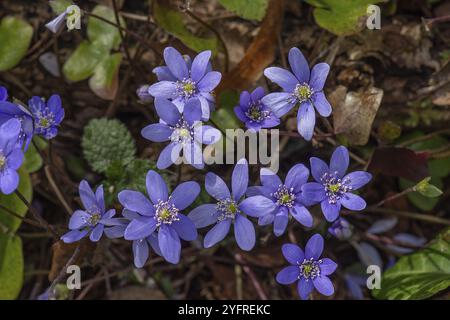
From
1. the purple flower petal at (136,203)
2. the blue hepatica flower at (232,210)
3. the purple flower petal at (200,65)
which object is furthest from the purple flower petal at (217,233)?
the purple flower petal at (200,65)

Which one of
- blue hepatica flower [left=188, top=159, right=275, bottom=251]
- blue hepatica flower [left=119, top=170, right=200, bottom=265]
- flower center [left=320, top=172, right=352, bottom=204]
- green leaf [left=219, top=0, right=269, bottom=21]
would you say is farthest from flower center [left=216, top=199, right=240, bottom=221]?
green leaf [left=219, top=0, right=269, bottom=21]

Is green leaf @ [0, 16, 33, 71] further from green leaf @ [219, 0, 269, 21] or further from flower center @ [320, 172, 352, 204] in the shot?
flower center @ [320, 172, 352, 204]

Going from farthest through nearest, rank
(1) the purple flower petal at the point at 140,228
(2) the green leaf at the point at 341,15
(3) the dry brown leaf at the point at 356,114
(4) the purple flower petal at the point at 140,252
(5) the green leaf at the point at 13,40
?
(5) the green leaf at the point at 13,40, (2) the green leaf at the point at 341,15, (3) the dry brown leaf at the point at 356,114, (4) the purple flower petal at the point at 140,252, (1) the purple flower petal at the point at 140,228

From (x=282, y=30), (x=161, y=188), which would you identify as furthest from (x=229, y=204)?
(x=282, y=30)

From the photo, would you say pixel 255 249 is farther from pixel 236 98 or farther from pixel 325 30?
pixel 325 30

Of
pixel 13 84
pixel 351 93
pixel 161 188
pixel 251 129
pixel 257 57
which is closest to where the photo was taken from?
pixel 161 188

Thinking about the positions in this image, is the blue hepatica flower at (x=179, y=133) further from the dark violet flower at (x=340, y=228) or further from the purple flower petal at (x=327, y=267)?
the dark violet flower at (x=340, y=228)
